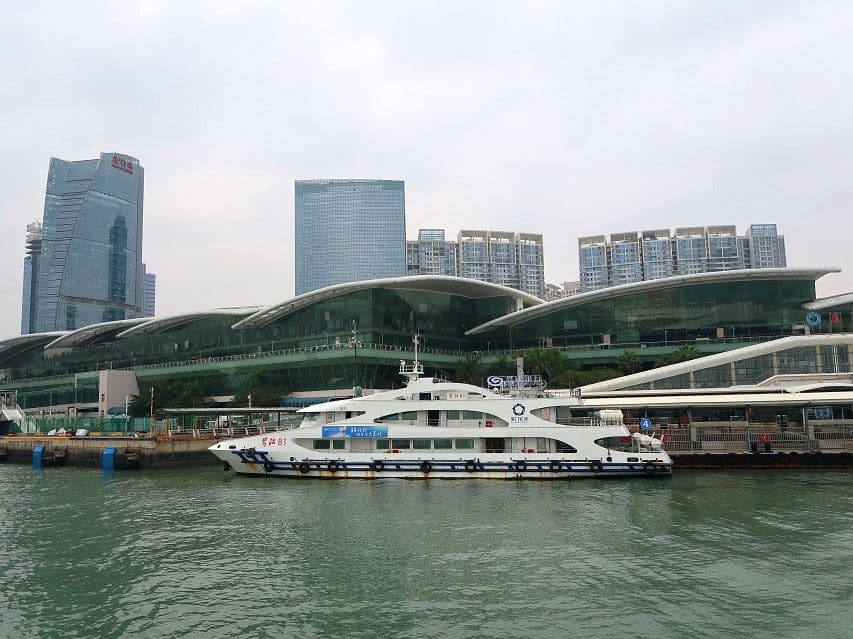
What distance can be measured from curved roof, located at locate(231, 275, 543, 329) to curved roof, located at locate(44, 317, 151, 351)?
27741 millimetres

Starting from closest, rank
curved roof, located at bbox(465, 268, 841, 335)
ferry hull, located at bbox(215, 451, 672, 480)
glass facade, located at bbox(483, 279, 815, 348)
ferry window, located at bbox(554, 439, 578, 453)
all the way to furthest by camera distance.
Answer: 1. ferry hull, located at bbox(215, 451, 672, 480)
2. ferry window, located at bbox(554, 439, 578, 453)
3. curved roof, located at bbox(465, 268, 841, 335)
4. glass facade, located at bbox(483, 279, 815, 348)

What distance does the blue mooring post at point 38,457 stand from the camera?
54.3 metres

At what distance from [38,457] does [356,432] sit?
102 feet

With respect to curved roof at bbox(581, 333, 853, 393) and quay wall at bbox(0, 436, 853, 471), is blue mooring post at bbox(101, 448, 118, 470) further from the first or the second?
curved roof at bbox(581, 333, 853, 393)

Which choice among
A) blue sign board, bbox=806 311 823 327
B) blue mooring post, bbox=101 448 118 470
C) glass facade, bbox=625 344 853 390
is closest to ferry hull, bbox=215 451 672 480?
blue mooring post, bbox=101 448 118 470

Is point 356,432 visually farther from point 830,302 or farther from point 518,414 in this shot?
point 830,302

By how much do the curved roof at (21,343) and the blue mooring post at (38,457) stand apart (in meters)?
66.2

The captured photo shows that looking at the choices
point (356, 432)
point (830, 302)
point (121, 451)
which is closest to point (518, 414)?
point (356, 432)

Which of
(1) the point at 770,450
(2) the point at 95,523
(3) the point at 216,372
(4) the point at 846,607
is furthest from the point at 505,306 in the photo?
(4) the point at 846,607

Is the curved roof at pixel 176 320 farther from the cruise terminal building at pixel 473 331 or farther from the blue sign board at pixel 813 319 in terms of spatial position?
the blue sign board at pixel 813 319

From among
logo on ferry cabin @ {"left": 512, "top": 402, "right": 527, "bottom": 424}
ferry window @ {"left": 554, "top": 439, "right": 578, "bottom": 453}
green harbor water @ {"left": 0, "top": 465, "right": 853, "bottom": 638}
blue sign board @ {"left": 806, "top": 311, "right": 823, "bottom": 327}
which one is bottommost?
green harbor water @ {"left": 0, "top": 465, "right": 853, "bottom": 638}

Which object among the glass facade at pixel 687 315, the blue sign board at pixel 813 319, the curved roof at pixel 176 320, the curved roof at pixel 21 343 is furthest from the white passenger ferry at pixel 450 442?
the curved roof at pixel 21 343

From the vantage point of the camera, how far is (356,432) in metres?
40.1

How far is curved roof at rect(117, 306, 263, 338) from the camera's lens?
9044cm
